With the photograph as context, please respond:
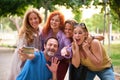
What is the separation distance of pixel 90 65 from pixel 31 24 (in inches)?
41.3

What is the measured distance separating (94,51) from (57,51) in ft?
1.68

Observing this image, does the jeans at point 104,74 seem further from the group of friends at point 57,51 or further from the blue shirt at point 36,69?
the blue shirt at point 36,69

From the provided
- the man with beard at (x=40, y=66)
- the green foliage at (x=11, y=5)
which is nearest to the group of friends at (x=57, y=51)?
the man with beard at (x=40, y=66)

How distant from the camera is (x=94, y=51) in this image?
200 inches

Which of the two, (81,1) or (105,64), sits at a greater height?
(81,1)

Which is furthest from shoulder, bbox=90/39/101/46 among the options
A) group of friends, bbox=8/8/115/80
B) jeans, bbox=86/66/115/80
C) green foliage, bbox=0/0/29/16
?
green foliage, bbox=0/0/29/16

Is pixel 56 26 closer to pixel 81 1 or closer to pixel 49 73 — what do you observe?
pixel 49 73

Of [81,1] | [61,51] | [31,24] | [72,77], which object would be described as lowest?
[72,77]

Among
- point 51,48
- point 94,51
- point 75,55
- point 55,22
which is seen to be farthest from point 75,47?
point 55,22

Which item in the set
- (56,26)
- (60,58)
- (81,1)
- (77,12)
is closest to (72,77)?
(60,58)

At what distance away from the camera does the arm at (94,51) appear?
5.06 meters

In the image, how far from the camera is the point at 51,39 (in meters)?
4.66

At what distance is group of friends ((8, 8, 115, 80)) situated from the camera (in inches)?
177

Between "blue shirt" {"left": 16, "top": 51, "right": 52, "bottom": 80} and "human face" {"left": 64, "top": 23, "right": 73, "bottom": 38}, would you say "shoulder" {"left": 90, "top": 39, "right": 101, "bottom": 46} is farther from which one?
"blue shirt" {"left": 16, "top": 51, "right": 52, "bottom": 80}
